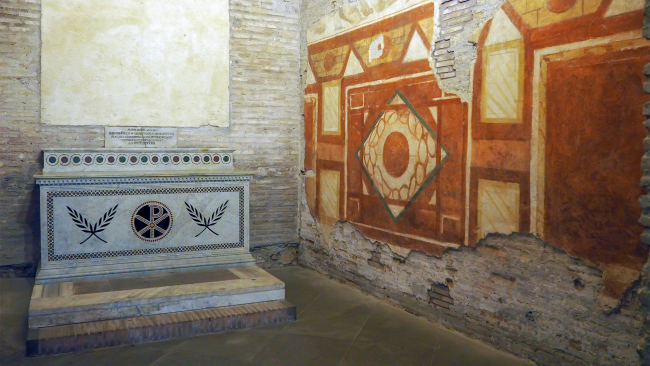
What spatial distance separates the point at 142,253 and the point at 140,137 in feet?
4.13

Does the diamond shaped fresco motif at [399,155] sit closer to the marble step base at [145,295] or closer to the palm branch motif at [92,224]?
the marble step base at [145,295]

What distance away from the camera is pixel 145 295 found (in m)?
3.90

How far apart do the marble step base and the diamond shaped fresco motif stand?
3.74ft

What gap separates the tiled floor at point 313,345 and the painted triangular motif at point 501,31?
6.31ft

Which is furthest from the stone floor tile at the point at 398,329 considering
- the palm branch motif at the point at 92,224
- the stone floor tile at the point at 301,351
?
the palm branch motif at the point at 92,224

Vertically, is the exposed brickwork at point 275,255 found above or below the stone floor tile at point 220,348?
above

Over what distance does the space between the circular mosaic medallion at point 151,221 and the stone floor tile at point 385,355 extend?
1868mm

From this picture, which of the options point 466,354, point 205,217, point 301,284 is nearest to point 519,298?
point 466,354

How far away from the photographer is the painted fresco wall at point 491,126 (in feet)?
9.38

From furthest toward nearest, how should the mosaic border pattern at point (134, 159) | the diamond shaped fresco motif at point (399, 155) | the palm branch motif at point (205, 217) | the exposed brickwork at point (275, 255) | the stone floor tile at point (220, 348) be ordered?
the exposed brickwork at point (275, 255) < the mosaic border pattern at point (134, 159) < the palm branch motif at point (205, 217) < the diamond shaped fresco motif at point (399, 155) < the stone floor tile at point (220, 348)

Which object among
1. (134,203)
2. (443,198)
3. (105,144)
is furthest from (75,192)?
(443,198)

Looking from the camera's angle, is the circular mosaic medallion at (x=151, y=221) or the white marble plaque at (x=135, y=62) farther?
the white marble plaque at (x=135, y=62)

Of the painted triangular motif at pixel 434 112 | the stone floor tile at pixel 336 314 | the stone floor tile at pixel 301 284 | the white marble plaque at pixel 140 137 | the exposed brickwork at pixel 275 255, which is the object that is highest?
the painted triangular motif at pixel 434 112

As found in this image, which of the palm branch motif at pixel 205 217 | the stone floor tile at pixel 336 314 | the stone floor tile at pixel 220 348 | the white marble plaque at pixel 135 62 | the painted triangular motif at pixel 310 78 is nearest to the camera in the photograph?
the stone floor tile at pixel 220 348
